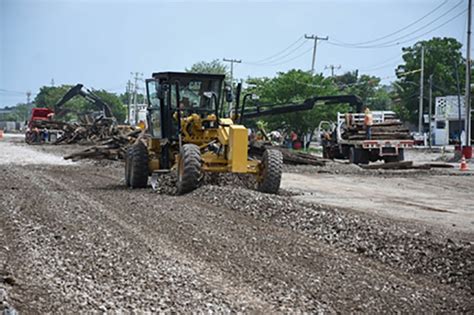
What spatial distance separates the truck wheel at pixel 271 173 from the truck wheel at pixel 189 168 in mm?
1454

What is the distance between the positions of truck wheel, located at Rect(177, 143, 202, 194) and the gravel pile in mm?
1184

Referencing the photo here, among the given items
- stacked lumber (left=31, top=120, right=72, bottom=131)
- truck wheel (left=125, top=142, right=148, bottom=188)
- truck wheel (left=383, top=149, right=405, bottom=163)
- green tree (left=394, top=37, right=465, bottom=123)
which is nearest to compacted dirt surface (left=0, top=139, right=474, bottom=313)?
truck wheel (left=125, top=142, right=148, bottom=188)

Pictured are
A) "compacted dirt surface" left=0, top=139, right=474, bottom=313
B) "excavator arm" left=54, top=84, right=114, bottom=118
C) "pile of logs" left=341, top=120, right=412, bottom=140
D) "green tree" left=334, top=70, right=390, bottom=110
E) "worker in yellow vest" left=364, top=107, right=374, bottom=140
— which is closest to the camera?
"compacted dirt surface" left=0, top=139, right=474, bottom=313

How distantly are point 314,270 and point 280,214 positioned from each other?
3837 millimetres

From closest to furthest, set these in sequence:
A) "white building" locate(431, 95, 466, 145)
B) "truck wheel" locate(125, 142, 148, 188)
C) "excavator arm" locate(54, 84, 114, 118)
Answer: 1. "truck wheel" locate(125, 142, 148, 188)
2. "excavator arm" locate(54, 84, 114, 118)
3. "white building" locate(431, 95, 466, 145)

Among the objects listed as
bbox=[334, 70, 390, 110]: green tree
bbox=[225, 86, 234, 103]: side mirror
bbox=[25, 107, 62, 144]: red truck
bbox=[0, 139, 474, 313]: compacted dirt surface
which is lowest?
bbox=[0, 139, 474, 313]: compacted dirt surface

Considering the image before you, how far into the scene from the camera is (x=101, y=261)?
7555mm

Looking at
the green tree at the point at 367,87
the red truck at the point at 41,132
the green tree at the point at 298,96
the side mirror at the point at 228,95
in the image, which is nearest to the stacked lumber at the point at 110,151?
the side mirror at the point at 228,95

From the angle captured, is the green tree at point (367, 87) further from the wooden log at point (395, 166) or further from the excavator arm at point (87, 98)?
the wooden log at point (395, 166)

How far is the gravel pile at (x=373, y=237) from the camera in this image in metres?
7.72

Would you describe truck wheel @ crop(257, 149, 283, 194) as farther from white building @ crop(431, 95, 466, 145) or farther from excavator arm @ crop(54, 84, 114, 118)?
white building @ crop(431, 95, 466, 145)

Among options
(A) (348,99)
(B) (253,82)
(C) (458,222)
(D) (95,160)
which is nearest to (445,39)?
(B) (253,82)

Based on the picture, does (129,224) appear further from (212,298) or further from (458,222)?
(458,222)

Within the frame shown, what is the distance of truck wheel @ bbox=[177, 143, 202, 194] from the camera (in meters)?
14.1
